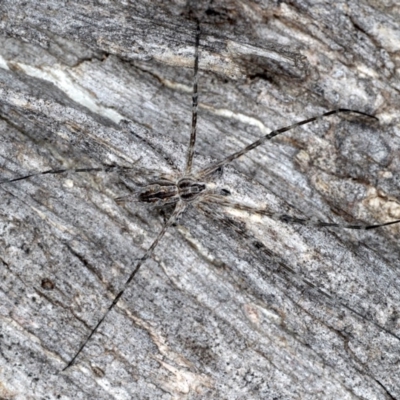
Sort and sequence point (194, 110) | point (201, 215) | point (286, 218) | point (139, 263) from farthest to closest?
1. point (194, 110)
2. point (201, 215)
3. point (286, 218)
4. point (139, 263)

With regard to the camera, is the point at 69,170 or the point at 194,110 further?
the point at 194,110

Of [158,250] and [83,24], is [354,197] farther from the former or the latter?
[83,24]

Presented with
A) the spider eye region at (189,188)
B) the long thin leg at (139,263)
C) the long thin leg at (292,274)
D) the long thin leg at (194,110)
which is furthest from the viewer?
the spider eye region at (189,188)

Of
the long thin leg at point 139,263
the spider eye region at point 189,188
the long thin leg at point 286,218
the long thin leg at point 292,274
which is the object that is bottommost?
the long thin leg at point 139,263

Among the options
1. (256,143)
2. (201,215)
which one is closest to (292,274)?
(201,215)

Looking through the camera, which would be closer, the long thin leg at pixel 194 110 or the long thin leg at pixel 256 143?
the long thin leg at pixel 194 110

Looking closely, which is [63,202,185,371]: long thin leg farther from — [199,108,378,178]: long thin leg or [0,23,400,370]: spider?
[199,108,378,178]: long thin leg

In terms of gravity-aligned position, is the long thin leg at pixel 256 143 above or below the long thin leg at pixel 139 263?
above

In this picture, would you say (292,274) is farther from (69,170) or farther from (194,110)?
(69,170)

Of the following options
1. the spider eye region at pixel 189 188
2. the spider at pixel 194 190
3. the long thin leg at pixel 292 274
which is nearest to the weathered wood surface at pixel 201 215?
the long thin leg at pixel 292 274

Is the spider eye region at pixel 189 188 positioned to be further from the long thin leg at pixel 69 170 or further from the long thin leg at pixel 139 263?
the long thin leg at pixel 69 170
